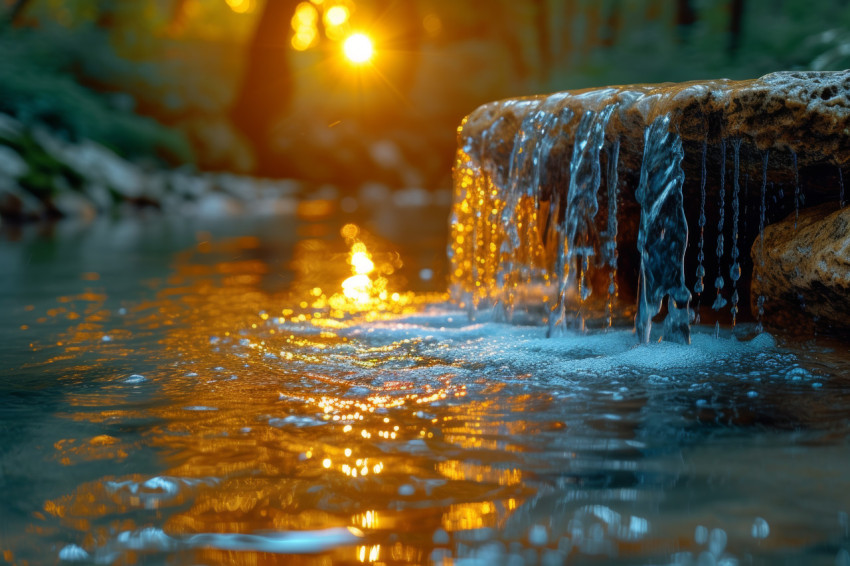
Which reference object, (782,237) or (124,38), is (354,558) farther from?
(124,38)

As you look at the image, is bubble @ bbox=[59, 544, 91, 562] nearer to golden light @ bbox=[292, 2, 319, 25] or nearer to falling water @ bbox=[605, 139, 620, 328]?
falling water @ bbox=[605, 139, 620, 328]

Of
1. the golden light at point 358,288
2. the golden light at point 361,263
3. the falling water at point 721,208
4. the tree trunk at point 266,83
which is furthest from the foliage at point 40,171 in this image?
the falling water at point 721,208

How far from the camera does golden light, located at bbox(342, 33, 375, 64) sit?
27.4m

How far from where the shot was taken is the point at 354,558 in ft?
5.58

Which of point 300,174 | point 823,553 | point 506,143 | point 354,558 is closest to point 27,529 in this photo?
point 354,558

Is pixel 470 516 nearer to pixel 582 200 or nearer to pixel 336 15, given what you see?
pixel 582 200

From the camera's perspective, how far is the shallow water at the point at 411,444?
178 cm

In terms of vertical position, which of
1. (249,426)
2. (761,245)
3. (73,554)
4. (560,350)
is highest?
(761,245)

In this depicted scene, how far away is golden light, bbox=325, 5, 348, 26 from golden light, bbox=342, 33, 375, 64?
2.05ft

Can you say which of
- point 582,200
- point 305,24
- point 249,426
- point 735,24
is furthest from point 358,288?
point 305,24

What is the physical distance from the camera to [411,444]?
2.39 metres

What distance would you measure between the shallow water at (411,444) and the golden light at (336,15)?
23.6 m

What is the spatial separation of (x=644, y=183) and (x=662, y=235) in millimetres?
283

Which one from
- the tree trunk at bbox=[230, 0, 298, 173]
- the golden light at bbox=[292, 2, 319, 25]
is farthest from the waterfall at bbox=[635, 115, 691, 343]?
the golden light at bbox=[292, 2, 319, 25]
